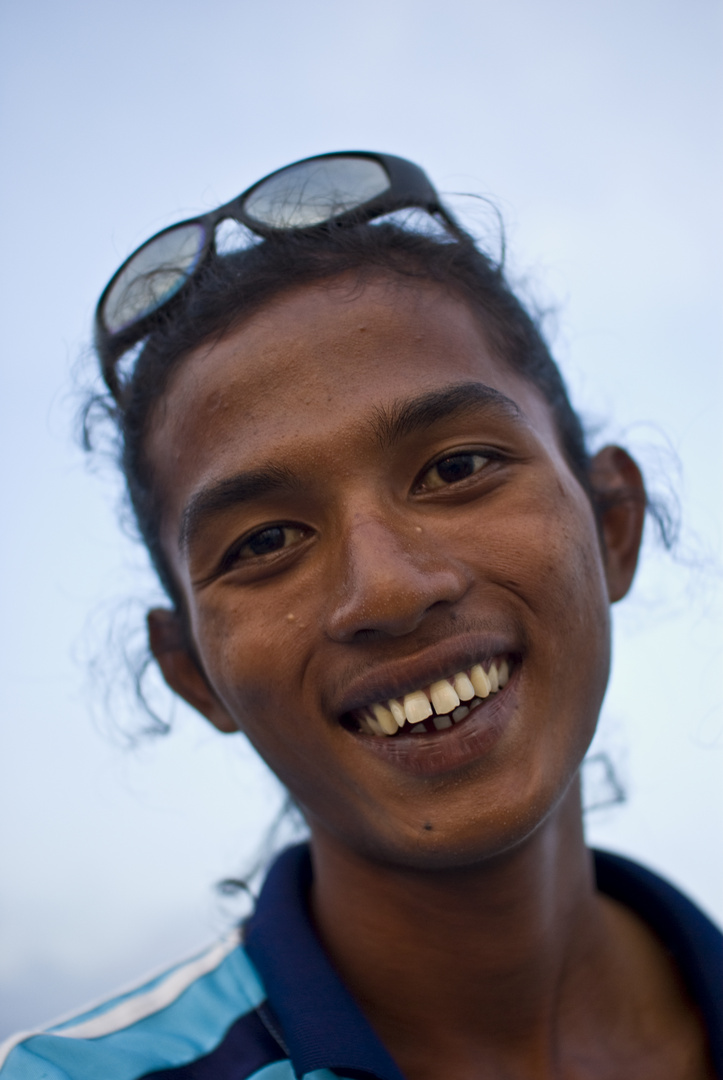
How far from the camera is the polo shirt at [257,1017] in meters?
1.68

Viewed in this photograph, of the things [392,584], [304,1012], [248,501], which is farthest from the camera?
[248,501]

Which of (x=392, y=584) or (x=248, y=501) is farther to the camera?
(x=248, y=501)

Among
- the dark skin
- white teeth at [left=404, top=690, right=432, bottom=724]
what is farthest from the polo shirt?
white teeth at [left=404, top=690, right=432, bottom=724]

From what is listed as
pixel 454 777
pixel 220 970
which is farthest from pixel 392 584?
pixel 220 970

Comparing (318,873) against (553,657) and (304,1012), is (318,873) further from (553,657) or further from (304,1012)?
(553,657)

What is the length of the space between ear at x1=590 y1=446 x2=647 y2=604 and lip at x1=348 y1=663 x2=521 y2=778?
750mm

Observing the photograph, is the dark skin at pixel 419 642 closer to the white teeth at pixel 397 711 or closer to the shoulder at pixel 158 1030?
the white teeth at pixel 397 711

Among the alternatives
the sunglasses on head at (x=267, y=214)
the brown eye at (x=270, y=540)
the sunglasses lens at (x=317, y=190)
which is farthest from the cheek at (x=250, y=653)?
the sunglasses lens at (x=317, y=190)

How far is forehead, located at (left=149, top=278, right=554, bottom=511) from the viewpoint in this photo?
186cm

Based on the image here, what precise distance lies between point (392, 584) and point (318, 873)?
3.18 feet

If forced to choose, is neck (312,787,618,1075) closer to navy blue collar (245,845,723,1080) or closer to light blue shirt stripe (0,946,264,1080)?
navy blue collar (245,845,723,1080)

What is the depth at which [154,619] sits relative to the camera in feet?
8.42

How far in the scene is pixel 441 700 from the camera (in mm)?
1694

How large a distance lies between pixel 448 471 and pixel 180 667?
3.55ft
